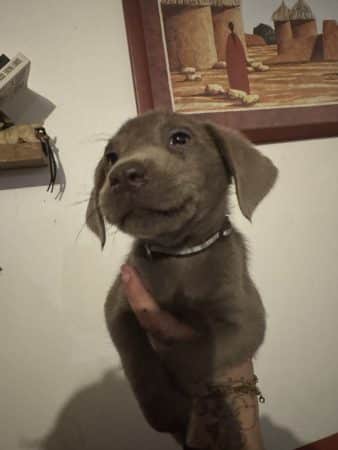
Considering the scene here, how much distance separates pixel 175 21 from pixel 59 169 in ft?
2.42

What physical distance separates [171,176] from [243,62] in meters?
1.02

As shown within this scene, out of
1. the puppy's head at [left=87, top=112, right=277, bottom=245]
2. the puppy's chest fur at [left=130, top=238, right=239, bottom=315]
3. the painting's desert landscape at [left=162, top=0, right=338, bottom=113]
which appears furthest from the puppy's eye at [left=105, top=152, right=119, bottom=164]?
the painting's desert landscape at [left=162, top=0, right=338, bottom=113]

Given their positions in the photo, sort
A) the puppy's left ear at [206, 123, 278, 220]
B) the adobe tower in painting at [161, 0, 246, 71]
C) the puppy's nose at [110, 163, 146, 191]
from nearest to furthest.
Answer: the puppy's nose at [110, 163, 146, 191]
the puppy's left ear at [206, 123, 278, 220]
the adobe tower in painting at [161, 0, 246, 71]

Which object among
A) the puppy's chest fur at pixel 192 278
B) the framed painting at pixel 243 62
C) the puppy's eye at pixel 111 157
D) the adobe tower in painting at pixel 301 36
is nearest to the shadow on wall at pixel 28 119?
the framed painting at pixel 243 62

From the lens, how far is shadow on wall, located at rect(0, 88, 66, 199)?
51.9 inches

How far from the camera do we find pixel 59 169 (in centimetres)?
136

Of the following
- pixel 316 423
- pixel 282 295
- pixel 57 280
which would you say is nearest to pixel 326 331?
pixel 282 295

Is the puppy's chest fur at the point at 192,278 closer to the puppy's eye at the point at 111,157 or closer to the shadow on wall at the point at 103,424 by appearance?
the puppy's eye at the point at 111,157

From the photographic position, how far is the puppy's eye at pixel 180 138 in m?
0.89

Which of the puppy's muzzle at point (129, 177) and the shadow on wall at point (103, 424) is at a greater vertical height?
the puppy's muzzle at point (129, 177)

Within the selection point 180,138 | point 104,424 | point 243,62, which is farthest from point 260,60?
point 104,424

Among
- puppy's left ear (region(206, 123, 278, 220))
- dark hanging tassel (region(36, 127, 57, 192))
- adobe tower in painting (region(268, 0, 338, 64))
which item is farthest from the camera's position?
adobe tower in painting (region(268, 0, 338, 64))

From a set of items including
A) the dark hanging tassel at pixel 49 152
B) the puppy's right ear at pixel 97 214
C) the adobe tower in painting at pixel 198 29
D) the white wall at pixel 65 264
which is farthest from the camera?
the adobe tower in painting at pixel 198 29

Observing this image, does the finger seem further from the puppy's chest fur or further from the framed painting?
the framed painting
